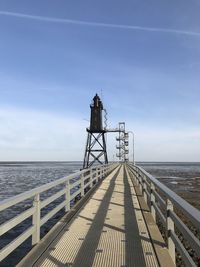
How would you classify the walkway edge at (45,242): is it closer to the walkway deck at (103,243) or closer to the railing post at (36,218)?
the walkway deck at (103,243)

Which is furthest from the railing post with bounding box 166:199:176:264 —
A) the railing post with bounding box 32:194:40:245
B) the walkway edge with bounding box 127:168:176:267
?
the railing post with bounding box 32:194:40:245

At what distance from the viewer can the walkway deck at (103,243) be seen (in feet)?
18.6

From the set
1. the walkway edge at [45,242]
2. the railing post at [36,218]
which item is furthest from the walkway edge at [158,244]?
the railing post at [36,218]

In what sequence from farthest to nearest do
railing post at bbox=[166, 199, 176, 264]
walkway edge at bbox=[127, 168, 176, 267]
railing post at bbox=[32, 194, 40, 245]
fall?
railing post at bbox=[32, 194, 40, 245] < railing post at bbox=[166, 199, 176, 264] < walkway edge at bbox=[127, 168, 176, 267]

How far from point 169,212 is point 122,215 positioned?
4.14 m

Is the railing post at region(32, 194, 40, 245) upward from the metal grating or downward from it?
upward

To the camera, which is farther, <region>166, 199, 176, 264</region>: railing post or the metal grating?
<region>166, 199, 176, 264</region>: railing post

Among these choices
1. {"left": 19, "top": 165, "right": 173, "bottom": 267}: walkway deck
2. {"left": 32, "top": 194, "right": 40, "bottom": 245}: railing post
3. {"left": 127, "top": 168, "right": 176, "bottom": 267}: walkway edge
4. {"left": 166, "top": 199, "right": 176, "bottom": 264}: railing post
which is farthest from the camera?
{"left": 32, "top": 194, "right": 40, "bottom": 245}: railing post

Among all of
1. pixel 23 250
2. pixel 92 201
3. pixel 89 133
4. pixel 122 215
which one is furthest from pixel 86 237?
pixel 89 133

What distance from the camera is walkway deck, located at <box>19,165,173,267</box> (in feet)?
18.6

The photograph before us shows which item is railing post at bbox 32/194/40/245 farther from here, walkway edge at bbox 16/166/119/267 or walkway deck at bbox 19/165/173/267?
walkway deck at bbox 19/165/173/267

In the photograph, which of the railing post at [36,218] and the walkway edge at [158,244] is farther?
the railing post at [36,218]

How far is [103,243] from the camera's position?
22.4 ft

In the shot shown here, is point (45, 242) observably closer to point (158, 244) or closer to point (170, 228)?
point (158, 244)
